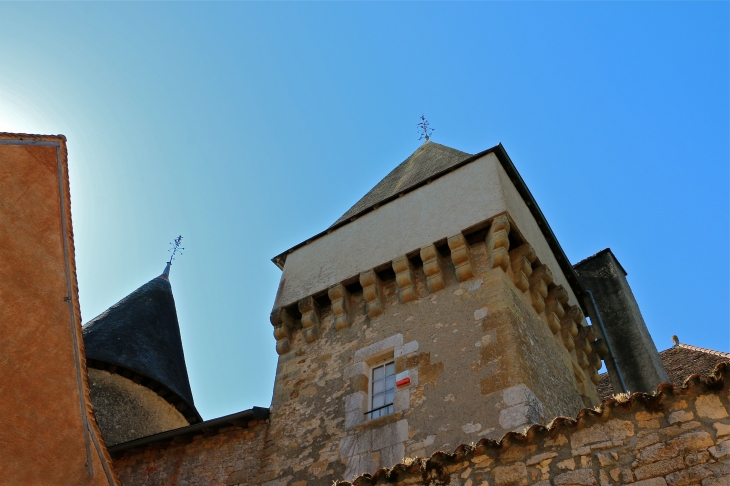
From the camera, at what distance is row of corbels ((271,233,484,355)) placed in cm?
761

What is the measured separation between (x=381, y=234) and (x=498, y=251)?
184 centimetres

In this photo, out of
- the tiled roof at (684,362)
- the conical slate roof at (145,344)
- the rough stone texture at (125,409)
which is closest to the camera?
the tiled roof at (684,362)

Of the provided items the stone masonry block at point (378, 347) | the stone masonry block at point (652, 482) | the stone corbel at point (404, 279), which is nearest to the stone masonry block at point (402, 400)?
the stone masonry block at point (378, 347)

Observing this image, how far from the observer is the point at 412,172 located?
407 inches

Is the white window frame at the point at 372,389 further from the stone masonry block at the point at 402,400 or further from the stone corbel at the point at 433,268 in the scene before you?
the stone corbel at the point at 433,268

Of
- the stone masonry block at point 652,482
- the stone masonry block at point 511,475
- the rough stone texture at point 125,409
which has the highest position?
the rough stone texture at point 125,409

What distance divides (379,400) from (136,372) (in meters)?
5.12

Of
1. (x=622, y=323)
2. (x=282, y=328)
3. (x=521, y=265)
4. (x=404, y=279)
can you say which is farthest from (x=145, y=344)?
(x=622, y=323)

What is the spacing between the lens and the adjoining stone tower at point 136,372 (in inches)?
394

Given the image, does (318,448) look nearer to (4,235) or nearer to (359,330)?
(359,330)

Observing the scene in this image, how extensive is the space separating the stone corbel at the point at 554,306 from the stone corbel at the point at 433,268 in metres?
1.48

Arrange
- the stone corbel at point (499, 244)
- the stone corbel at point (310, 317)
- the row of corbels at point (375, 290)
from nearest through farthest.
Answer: the stone corbel at point (499, 244) → the row of corbels at point (375, 290) → the stone corbel at point (310, 317)

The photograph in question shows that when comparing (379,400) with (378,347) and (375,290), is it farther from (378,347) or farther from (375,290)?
(375,290)

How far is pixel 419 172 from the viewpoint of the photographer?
1005 cm
